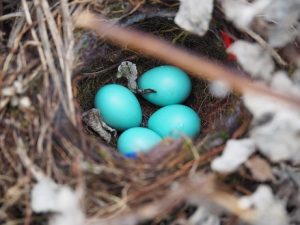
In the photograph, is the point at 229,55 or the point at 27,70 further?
the point at 229,55

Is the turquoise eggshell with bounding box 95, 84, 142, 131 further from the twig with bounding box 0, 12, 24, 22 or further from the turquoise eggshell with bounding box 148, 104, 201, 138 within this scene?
the twig with bounding box 0, 12, 24, 22

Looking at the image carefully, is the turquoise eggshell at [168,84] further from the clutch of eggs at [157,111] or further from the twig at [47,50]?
the twig at [47,50]

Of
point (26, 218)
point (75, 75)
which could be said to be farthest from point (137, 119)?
point (26, 218)

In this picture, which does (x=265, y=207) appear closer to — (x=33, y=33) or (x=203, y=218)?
(x=203, y=218)

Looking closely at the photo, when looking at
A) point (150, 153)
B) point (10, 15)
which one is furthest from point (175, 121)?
point (10, 15)

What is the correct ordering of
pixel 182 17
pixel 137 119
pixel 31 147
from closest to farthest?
pixel 31 147 → pixel 182 17 → pixel 137 119

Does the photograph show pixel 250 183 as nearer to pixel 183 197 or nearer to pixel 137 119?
pixel 183 197

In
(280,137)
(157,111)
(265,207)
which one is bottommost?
(157,111)

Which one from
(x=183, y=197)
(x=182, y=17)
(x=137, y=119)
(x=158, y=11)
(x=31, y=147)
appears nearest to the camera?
(x=183, y=197)
